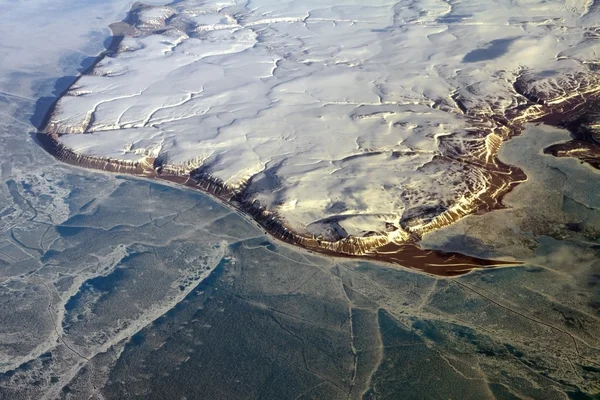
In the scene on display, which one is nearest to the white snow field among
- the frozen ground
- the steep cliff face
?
the steep cliff face

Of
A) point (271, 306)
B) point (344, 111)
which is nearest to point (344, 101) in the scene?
point (344, 111)

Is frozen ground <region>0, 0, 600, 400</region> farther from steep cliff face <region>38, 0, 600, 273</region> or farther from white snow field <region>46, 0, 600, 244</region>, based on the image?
white snow field <region>46, 0, 600, 244</region>

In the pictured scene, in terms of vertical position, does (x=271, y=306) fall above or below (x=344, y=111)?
below

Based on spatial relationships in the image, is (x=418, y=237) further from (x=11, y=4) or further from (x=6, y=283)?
(x=11, y=4)

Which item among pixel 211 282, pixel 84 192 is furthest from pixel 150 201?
Result: pixel 211 282

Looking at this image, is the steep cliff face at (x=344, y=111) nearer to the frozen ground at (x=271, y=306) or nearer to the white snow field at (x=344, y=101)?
the white snow field at (x=344, y=101)

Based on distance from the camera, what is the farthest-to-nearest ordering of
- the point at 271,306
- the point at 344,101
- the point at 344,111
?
the point at 344,101
the point at 344,111
the point at 271,306

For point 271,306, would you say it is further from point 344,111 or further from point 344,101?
point 344,101
